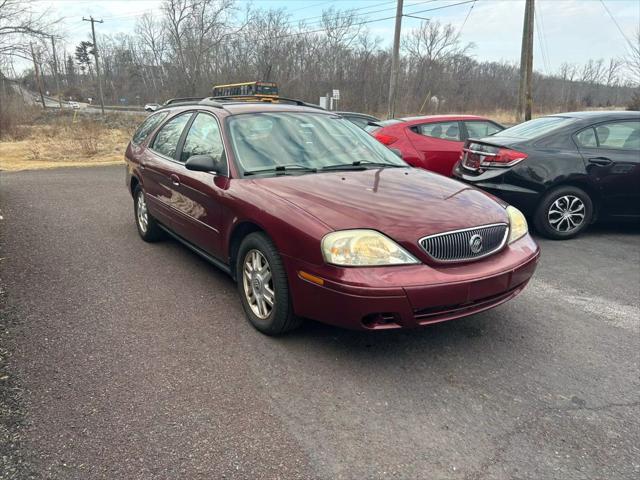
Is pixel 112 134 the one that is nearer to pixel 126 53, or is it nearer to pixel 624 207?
pixel 624 207

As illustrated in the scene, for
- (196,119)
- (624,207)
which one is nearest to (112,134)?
(196,119)

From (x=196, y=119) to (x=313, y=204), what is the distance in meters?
2.09

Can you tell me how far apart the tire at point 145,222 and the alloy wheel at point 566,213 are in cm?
472

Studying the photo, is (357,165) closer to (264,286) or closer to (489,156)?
(264,286)

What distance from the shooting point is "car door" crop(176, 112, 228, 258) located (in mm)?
3782

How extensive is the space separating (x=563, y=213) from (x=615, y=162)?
2.79ft

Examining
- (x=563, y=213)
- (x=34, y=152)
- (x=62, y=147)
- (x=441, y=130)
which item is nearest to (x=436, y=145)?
(x=441, y=130)

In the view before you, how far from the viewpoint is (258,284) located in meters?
3.38

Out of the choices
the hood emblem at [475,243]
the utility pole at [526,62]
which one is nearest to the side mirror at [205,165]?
the hood emblem at [475,243]

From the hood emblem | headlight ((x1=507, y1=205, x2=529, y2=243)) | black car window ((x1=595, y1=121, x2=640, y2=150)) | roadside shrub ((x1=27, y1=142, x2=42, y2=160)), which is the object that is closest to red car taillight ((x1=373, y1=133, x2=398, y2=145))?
black car window ((x1=595, y1=121, x2=640, y2=150))

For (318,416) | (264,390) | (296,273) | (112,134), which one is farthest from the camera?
(112,134)

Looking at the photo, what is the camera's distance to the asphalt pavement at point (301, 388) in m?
2.18

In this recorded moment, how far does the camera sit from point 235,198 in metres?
3.48

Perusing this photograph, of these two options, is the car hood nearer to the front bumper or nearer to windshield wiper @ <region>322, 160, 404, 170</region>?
windshield wiper @ <region>322, 160, 404, 170</region>
